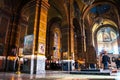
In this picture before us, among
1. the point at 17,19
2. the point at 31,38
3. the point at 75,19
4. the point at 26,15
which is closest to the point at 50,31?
the point at 75,19

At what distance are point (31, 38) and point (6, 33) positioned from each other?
4.69 metres

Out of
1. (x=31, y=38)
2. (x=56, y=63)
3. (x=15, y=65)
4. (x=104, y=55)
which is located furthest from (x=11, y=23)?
(x=104, y=55)

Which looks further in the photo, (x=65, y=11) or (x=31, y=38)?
(x=65, y=11)

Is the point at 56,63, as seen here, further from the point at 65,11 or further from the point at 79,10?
the point at 79,10

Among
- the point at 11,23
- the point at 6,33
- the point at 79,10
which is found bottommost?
the point at 6,33

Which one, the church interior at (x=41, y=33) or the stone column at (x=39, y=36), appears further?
the church interior at (x=41, y=33)

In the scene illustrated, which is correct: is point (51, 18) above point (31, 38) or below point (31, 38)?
above

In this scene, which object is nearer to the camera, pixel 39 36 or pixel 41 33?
pixel 39 36

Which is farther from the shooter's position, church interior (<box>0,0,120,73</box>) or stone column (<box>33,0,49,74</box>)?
church interior (<box>0,0,120,73</box>)

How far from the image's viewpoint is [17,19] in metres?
14.2

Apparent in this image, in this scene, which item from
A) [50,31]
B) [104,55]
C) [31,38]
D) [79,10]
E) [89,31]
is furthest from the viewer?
[89,31]

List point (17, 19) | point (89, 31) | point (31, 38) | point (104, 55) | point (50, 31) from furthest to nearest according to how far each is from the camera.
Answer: point (89, 31) < point (50, 31) < point (17, 19) < point (31, 38) < point (104, 55)

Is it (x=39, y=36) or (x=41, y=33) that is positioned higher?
(x=41, y=33)

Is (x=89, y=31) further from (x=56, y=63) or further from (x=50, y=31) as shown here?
(x=56, y=63)
